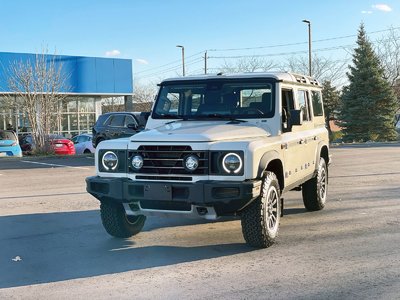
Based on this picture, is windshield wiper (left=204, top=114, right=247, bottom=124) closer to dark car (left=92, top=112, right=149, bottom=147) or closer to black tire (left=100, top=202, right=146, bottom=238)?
black tire (left=100, top=202, right=146, bottom=238)

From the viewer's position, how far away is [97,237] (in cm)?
665

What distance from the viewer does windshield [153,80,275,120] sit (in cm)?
652

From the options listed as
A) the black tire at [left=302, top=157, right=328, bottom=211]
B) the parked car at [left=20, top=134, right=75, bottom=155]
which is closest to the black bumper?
the black tire at [left=302, top=157, right=328, bottom=211]

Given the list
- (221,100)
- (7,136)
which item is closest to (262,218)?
(221,100)

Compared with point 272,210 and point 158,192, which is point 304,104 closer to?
point 272,210

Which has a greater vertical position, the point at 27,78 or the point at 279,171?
the point at 27,78

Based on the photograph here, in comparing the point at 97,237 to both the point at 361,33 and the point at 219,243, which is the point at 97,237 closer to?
the point at 219,243

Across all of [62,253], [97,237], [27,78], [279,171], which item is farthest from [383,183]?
[27,78]

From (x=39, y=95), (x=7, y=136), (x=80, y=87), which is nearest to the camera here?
(x=7, y=136)

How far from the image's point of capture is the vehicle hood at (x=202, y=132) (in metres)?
5.50

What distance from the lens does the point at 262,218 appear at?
562 centimetres

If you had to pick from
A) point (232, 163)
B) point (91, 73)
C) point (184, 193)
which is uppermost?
point (91, 73)

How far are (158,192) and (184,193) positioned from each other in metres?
0.30

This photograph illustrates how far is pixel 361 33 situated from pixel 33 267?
122 feet
